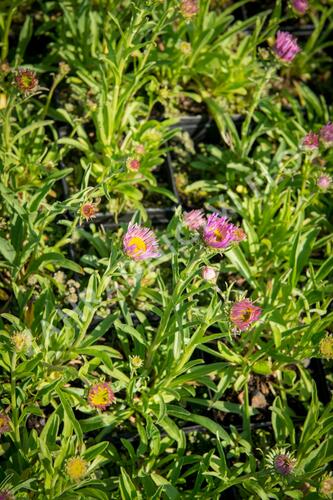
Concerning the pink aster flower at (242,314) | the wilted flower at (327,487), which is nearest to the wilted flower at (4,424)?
the pink aster flower at (242,314)

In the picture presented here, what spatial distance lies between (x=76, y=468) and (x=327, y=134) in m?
1.56

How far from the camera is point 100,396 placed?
6.48 feet

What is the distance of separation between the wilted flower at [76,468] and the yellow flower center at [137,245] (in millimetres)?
590

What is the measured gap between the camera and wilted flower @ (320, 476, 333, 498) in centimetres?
188

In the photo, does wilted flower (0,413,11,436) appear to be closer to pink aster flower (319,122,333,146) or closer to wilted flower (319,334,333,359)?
wilted flower (319,334,333,359)

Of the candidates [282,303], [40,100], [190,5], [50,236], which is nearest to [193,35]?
[190,5]

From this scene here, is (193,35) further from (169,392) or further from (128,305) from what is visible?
(169,392)

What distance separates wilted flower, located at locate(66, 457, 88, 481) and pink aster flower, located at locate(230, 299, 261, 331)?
57 centimetres

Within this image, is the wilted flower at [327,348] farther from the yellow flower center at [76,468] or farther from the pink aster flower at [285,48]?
the pink aster flower at [285,48]

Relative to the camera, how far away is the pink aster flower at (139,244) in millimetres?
1864

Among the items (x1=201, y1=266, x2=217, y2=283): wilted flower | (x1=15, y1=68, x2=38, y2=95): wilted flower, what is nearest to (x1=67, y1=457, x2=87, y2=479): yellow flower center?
(x1=201, y1=266, x2=217, y2=283): wilted flower

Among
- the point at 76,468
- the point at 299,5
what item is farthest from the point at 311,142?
the point at 76,468

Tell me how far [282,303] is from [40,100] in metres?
1.37

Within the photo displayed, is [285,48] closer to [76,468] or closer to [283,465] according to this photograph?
[283,465]
